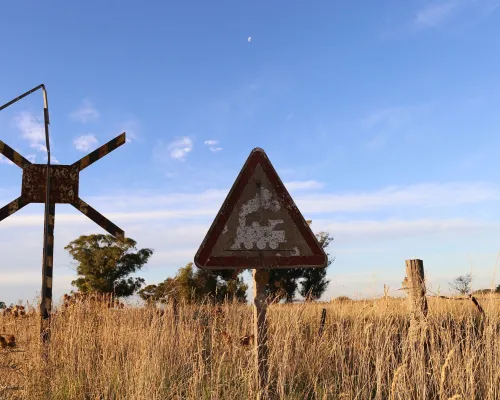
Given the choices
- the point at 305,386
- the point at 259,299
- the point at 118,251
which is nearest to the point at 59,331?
the point at 305,386

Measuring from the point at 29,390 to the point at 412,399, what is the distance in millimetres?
4094

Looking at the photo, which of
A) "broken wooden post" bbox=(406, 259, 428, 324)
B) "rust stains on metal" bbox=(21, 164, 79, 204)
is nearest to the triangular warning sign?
"broken wooden post" bbox=(406, 259, 428, 324)

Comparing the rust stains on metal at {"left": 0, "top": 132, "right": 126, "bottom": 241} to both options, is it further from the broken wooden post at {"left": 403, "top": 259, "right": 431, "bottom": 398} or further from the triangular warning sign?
the broken wooden post at {"left": 403, "top": 259, "right": 431, "bottom": 398}

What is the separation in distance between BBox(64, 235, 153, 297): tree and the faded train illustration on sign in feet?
95.7

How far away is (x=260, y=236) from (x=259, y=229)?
0.06 meters

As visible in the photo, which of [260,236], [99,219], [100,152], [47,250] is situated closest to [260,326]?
[260,236]

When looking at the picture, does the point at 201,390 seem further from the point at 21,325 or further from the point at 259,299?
the point at 21,325

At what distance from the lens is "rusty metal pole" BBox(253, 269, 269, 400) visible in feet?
13.0

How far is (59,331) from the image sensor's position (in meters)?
7.98

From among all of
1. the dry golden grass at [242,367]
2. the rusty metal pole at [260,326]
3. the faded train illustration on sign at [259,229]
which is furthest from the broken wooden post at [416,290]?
the faded train illustration on sign at [259,229]

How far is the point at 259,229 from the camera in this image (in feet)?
13.0

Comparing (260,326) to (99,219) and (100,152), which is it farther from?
(100,152)

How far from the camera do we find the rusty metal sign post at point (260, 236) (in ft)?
12.8

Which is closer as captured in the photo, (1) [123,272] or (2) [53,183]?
(2) [53,183]
